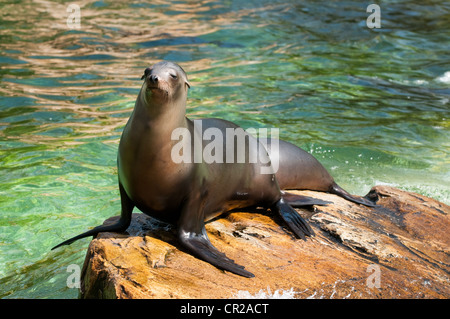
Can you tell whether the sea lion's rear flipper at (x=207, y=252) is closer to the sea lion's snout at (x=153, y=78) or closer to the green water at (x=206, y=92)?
the sea lion's snout at (x=153, y=78)

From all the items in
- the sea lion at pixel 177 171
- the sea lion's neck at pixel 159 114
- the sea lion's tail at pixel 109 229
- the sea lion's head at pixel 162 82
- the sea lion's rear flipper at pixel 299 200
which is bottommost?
the sea lion's rear flipper at pixel 299 200

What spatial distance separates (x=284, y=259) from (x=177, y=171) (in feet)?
2.42

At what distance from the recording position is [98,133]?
6523 millimetres

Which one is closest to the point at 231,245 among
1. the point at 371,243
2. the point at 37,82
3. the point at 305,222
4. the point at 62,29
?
the point at 305,222

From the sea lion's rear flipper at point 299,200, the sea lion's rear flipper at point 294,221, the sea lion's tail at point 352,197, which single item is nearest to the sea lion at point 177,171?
the sea lion's rear flipper at point 294,221

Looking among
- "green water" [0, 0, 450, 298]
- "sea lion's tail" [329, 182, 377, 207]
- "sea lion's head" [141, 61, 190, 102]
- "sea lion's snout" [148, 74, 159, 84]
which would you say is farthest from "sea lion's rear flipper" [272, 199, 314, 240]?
"green water" [0, 0, 450, 298]

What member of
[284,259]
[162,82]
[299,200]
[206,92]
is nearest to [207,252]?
[284,259]

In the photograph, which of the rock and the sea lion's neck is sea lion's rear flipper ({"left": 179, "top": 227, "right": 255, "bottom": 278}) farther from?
the sea lion's neck

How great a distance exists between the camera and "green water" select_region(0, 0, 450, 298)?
16.2 feet

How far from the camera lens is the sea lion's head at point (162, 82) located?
2764mm

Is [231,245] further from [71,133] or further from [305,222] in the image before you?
[71,133]

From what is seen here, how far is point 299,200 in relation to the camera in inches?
158

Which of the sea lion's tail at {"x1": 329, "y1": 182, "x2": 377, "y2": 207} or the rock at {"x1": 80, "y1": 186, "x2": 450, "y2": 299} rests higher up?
the rock at {"x1": 80, "y1": 186, "x2": 450, "y2": 299}

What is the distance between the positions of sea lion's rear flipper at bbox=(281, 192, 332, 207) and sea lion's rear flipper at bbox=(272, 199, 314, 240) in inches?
5.9
